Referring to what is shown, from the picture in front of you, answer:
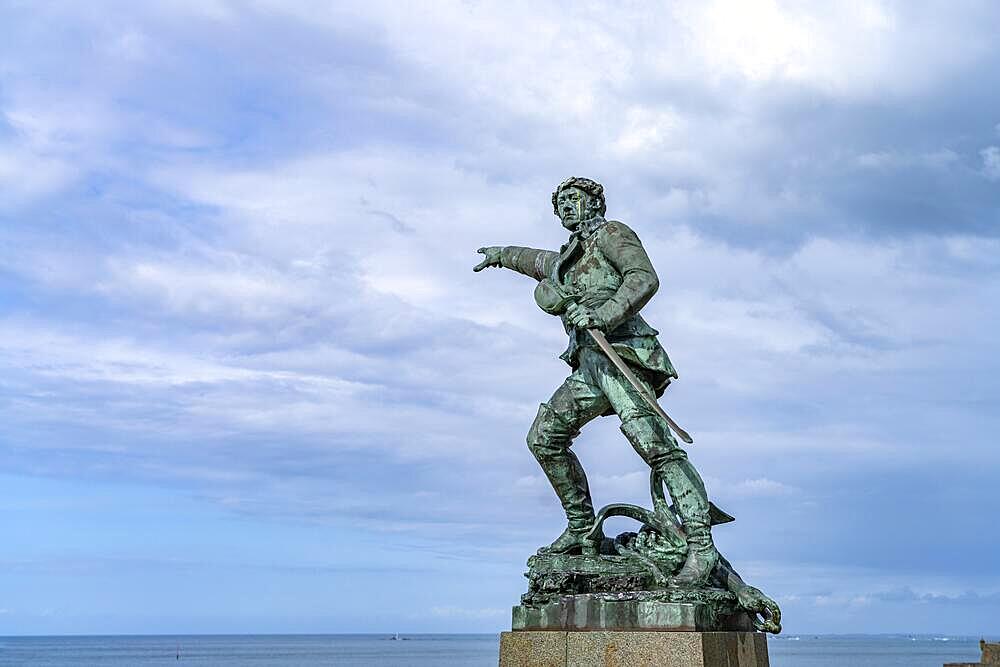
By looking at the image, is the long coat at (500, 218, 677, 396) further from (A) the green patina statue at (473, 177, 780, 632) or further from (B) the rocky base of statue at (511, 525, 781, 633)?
(B) the rocky base of statue at (511, 525, 781, 633)

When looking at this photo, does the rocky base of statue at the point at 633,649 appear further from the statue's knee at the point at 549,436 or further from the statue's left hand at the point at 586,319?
the statue's left hand at the point at 586,319

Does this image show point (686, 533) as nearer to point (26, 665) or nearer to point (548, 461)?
point (548, 461)

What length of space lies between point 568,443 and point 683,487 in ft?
4.13

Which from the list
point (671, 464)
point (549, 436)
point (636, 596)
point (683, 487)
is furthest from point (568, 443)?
point (636, 596)

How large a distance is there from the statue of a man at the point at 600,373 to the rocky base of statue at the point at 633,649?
0.80 m

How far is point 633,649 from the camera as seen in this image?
32.3ft

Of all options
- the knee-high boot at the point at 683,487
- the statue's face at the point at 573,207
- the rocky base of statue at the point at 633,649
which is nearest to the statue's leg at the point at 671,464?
the knee-high boot at the point at 683,487

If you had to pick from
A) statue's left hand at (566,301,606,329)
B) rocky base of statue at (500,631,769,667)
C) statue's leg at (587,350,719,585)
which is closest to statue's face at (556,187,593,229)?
statue's left hand at (566,301,606,329)

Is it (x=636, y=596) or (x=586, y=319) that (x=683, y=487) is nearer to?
(x=636, y=596)

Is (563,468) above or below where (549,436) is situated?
below

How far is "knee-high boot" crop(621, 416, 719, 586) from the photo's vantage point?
10.5m

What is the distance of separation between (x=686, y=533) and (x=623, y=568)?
63cm

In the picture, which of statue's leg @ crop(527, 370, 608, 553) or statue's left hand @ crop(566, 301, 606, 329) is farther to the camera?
statue's leg @ crop(527, 370, 608, 553)

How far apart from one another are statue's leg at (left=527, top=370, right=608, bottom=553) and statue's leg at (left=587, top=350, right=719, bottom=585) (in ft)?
0.79
